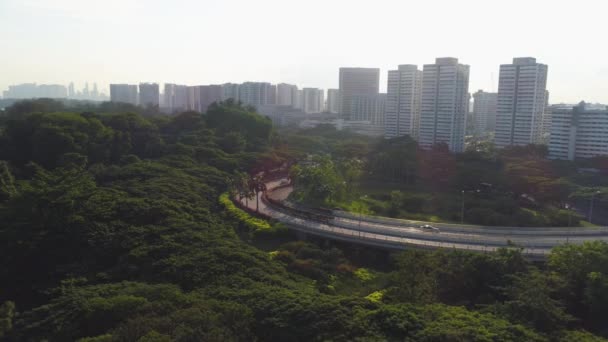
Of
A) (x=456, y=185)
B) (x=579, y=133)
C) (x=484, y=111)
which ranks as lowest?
(x=456, y=185)

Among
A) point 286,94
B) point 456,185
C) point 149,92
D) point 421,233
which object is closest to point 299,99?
point 286,94

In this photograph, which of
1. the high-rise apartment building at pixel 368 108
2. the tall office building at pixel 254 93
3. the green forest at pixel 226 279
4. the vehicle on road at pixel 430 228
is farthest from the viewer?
the tall office building at pixel 254 93

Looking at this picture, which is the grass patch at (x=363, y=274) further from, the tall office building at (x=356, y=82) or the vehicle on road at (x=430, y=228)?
the tall office building at (x=356, y=82)

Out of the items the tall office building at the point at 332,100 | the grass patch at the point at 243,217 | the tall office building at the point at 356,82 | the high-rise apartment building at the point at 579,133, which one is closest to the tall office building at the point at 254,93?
the tall office building at the point at 356,82

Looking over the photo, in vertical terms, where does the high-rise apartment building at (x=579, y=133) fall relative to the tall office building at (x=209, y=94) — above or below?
below

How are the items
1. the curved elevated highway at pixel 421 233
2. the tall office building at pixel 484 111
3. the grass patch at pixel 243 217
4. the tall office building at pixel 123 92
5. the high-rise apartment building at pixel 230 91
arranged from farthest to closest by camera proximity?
1. the tall office building at pixel 123 92
2. the high-rise apartment building at pixel 230 91
3. the tall office building at pixel 484 111
4. the grass patch at pixel 243 217
5. the curved elevated highway at pixel 421 233

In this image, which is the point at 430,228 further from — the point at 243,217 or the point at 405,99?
the point at 405,99

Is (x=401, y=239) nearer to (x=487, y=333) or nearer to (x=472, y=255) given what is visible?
(x=472, y=255)
